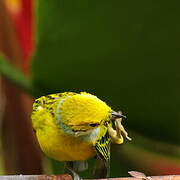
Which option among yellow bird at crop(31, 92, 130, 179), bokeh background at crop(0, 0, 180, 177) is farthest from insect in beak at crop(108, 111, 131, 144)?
bokeh background at crop(0, 0, 180, 177)

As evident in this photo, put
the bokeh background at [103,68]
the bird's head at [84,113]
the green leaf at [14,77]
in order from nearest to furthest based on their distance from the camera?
1. the bird's head at [84,113]
2. the bokeh background at [103,68]
3. the green leaf at [14,77]

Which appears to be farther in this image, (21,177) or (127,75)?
(127,75)

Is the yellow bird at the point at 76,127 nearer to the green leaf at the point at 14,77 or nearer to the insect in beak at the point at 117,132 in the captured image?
the insect in beak at the point at 117,132

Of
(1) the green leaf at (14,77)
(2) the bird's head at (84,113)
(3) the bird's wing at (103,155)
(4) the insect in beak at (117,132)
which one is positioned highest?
(1) the green leaf at (14,77)

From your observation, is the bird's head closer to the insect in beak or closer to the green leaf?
the insect in beak

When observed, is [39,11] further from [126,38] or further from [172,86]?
[172,86]

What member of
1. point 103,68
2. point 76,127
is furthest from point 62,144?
point 103,68

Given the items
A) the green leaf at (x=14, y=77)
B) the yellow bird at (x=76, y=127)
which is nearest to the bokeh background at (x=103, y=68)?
the green leaf at (x=14, y=77)

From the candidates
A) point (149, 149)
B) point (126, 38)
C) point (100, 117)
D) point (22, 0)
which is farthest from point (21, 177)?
point (22, 0)
